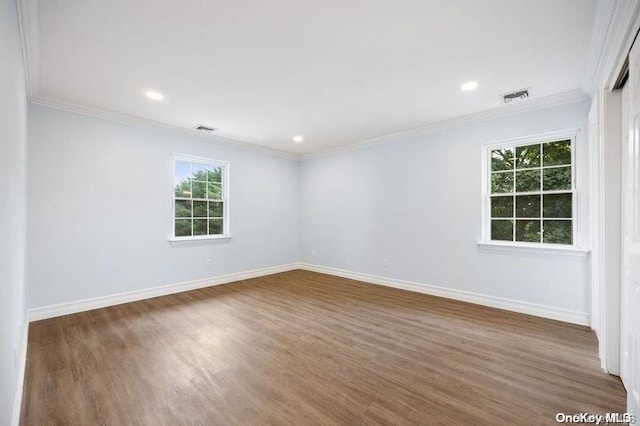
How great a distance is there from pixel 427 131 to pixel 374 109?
1.19 metres

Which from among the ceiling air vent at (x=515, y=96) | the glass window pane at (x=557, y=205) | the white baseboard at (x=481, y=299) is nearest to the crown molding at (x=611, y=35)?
the ceiling air vent at (x=515, y=96)

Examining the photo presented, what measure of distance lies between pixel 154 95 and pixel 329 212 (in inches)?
146

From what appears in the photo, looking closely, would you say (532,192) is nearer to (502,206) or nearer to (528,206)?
(528,206)

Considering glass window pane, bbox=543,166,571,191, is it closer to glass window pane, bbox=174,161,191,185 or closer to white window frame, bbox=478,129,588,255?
white window frame, bbox=478,129,588,255

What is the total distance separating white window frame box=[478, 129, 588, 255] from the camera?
Result: 3.30m

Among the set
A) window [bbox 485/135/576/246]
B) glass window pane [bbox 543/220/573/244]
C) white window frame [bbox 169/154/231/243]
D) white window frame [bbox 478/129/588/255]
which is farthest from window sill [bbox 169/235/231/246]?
glass window pane [bbox 543/220/573/244]

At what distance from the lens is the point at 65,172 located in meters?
3.60

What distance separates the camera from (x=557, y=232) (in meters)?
3.46

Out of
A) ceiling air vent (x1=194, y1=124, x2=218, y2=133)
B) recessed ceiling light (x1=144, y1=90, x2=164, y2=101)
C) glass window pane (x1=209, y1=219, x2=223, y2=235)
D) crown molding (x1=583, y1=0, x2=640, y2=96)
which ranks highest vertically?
recessed ceiling light (x1=144, y1=90, x2=164, y2=101)

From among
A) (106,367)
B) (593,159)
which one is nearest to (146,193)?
(106,367)

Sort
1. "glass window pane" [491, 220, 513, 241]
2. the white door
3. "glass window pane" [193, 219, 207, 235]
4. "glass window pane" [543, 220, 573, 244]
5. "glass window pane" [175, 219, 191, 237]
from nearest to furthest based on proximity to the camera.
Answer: the white door → "glass window pane" [543, 220, 573, 244] → "glass window pane" [491, 220, 513, 241] → "glass window pane" [175, 219, 191, 237] → "glass window pane" [193, 219, 207, 235]

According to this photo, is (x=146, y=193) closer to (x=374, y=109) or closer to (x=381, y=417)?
(x=374, y=109)

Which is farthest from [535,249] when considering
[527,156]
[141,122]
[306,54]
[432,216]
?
[141,122]

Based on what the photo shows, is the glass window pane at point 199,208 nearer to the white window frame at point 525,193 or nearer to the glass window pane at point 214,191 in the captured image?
the glass window pane at point 214,191
